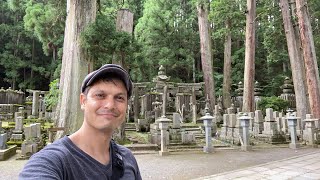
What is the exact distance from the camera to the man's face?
51.5 inches

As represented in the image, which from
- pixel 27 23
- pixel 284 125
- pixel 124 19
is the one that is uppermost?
pixel 27 23

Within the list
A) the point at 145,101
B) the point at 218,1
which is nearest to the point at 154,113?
the point at 145,101

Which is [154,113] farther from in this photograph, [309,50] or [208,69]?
[309,50]

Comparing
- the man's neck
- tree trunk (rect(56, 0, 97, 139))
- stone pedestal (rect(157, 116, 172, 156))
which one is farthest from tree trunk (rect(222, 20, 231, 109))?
the man's neck

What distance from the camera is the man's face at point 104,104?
1309 millimetres

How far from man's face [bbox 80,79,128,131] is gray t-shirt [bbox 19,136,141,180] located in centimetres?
15

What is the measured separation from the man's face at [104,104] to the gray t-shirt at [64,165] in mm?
154

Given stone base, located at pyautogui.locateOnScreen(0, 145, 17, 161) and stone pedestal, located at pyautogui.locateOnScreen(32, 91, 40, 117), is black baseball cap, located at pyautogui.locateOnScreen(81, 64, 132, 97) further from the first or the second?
stone pedestal, located at pyautogui.locateOnScreen(32, 91, 40, 117)

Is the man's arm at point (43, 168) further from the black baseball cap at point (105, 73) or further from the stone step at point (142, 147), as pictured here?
the stone step at point (142, 147)

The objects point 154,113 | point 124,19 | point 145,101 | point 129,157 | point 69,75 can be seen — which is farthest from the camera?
point 145,101

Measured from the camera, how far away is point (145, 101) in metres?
16.3

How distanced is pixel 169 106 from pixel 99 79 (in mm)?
15856

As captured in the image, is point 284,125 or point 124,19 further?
point 284,125

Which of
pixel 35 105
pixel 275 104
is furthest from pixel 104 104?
pixel 275 104
